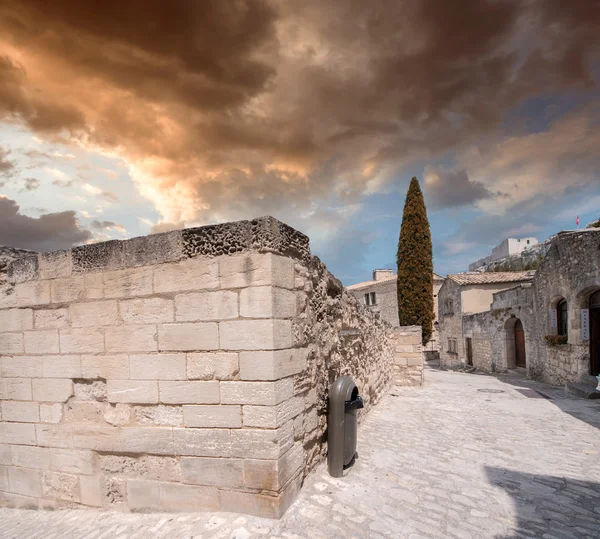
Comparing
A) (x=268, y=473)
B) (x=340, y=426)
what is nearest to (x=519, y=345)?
(x=340, y=426)

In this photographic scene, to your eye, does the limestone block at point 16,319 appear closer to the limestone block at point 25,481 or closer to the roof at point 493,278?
the limestone block at point 25,481

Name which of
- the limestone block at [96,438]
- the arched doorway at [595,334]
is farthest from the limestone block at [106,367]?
the arched doorway at [595,334]

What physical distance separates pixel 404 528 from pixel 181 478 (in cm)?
176

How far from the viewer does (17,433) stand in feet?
12.8

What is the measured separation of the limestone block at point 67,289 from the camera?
3.71 m

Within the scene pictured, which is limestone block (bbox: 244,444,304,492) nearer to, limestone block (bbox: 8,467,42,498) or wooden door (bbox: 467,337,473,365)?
limestone block (bbox: 8,467,42,498)

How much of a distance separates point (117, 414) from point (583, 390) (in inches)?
368

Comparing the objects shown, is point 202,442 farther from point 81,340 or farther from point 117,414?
point 81,340

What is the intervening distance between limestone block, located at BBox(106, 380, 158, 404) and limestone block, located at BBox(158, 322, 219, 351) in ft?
1.17

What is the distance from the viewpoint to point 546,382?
1232 centimetres

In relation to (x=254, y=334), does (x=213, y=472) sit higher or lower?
lower

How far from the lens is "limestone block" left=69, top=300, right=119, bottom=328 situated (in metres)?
3.54

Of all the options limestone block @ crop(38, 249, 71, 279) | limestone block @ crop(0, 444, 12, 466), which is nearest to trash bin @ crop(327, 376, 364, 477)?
limestone block @ crop(38, 249, 71, 279)

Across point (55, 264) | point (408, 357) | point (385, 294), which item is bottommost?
point (408, 357)
